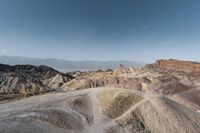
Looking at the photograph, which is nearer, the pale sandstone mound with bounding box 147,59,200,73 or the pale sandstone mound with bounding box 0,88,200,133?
the pale sandstone mound with bounding box 0,88,200,133

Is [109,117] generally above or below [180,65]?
below

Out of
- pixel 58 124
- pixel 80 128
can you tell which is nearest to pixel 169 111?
pixel 80 128

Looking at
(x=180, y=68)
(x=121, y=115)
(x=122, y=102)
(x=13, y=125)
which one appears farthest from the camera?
(x=180, y=68)

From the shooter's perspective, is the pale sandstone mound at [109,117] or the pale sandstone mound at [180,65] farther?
the pale sandstone mound at [180,65]

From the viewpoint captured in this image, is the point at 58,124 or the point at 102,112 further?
the point at 102,112

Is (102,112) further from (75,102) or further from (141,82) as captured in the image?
(141,82)

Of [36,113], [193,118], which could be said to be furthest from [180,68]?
[36,113]

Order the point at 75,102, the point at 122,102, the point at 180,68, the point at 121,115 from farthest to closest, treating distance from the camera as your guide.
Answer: the point at 180,68
the point at 75,102
the point at 122,102
the point at 121,115

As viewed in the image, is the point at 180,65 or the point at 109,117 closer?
the point at 109,117
